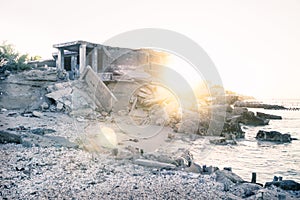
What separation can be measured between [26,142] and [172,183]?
15.2ft

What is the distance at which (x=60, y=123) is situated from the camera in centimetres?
1173

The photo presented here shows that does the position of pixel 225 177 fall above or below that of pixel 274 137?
above

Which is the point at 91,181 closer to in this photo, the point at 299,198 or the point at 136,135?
the point at 299,198

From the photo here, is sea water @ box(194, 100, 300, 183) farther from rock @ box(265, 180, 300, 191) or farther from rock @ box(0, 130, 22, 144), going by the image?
rock @ box(0, 130, 22, 144)

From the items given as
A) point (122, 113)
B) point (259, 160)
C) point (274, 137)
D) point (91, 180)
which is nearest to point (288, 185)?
point (91, 180)

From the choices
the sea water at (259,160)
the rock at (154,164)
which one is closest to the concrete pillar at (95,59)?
the sea water at (259,160)

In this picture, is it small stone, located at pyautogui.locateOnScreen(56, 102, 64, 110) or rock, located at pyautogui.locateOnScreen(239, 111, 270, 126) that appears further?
rock, located at pyautogui.locateOnScreen(239, 111, 270, 126)

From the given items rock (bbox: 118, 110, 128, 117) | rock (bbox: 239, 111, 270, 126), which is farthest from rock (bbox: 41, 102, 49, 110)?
rock (bbox: 239, 111, 270, 126)

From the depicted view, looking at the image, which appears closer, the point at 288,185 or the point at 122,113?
the point at 288,185

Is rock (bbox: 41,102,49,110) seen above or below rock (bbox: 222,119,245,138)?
above

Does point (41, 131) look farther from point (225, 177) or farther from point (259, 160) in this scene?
point (259, 160)

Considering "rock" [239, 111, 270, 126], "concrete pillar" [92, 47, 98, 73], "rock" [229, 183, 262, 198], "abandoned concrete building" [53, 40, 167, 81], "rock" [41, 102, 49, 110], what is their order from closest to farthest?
"rock" [229, 183, 262, 198] < "rock" [41, 102, 49, 110] < "abandoned concrete building" [53, 40, 167, 81] < "concrete pillar" [92, 47, 98, 73] < "rock" [239, 111, 270, 126]

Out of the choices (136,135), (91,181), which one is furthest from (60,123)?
(91,181)

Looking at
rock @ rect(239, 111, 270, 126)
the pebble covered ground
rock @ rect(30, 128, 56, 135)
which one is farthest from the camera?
rock @ rect(239, 111, 270, 126)
